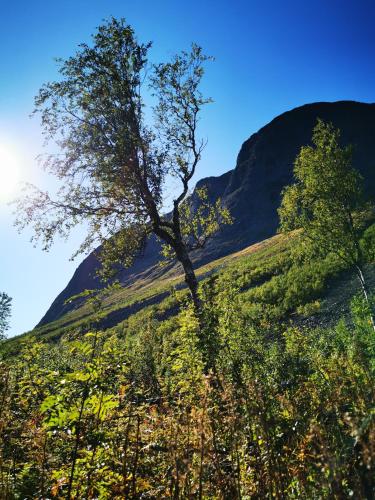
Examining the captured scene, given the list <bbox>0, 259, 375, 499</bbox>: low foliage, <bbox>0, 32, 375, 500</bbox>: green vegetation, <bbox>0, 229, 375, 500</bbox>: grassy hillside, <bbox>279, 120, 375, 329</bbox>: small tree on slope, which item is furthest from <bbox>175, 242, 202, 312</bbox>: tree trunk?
<bbox>279, 120, 375, 329</bbox>: small tree on slope

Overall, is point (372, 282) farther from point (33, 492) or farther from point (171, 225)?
point (33, 492)

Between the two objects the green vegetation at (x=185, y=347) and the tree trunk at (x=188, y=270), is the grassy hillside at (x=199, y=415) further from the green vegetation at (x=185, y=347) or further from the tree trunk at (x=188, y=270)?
the tree trunk at (x=188, y=270)

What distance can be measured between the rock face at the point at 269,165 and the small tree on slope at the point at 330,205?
92.3 m

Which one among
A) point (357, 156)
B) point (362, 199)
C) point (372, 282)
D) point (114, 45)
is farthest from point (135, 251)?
point (357, 156)

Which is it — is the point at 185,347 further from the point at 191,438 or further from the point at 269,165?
the point at 269,165

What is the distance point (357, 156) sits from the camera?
398 feet

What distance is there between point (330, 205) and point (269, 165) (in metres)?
131

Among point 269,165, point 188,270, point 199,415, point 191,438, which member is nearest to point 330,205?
point 188,270

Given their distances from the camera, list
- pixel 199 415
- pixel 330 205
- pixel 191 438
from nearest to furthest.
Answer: pixel 199 415
pixel 191 438
pixel 330 205

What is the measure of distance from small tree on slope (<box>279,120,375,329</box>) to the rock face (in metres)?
92.3

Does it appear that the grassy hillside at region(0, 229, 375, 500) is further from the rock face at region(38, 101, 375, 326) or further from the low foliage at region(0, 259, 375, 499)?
the rock face at region(38, 101, 375, 326)

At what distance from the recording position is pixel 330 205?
21328 mm

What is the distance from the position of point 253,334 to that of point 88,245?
902 centimetres

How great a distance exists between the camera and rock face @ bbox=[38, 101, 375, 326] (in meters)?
122
